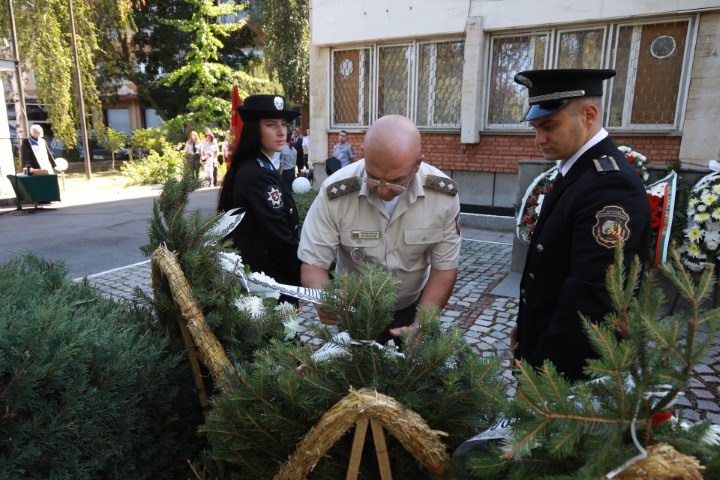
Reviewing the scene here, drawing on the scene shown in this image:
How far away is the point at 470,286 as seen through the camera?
6027 mm

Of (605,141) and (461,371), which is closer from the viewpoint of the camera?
(461,371)

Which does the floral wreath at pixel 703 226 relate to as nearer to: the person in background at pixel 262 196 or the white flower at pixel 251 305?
the person in background at pixel 262 196

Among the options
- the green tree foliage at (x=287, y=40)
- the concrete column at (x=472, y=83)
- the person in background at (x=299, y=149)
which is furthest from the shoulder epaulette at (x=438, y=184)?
the green tree foliage at (x=287, y=40)

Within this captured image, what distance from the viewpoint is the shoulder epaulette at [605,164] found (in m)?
1.82

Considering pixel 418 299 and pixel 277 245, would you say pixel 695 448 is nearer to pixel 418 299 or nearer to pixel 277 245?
pixel 418 299

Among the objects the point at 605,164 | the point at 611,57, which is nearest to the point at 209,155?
the point at 611,57

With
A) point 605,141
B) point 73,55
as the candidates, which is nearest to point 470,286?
point 605,141

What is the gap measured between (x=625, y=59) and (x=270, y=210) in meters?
9.07

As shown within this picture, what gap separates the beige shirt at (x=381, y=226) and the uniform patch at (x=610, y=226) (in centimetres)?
80

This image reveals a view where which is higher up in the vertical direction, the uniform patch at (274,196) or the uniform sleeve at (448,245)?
the uniform patch at (274,196)

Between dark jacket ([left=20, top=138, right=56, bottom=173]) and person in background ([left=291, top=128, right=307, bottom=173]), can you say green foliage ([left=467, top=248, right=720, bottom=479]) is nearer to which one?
dark jacket ([left=20, top=138, right=56, bottom=173])

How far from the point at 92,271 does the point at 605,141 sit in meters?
6.95

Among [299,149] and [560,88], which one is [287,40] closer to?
[299,149]

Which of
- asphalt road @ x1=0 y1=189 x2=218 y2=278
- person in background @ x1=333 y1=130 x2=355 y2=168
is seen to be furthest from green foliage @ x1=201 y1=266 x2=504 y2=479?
person in background @ x1=333 y1=130 x2=355 y2=168
